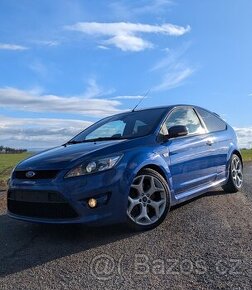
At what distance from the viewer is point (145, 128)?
627 cm

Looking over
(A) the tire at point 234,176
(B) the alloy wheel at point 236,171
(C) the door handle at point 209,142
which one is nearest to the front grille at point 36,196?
(C) the door handle at point 209,142

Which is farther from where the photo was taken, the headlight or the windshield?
the windshield

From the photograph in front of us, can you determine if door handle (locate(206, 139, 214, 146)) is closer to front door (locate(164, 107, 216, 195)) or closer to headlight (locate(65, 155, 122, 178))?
front door (locate(164, 107, 216, 195))

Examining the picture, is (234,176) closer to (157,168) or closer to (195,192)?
(195,192)

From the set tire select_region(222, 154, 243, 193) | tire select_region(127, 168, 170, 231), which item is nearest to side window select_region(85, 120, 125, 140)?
tire select_region(127, 168, 170, 231)

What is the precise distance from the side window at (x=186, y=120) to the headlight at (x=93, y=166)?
4.89 feet

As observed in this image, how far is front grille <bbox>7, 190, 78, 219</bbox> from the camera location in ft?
16.3

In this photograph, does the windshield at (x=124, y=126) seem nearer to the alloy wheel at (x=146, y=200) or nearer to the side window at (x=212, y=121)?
the alloy wheel at (x=146, y=200)

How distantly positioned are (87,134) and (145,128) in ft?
3.70

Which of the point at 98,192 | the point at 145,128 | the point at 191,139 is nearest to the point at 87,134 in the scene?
the point at 145,128

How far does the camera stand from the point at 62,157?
17.4 ft

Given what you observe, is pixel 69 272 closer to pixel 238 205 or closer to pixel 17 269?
pixel 17 269

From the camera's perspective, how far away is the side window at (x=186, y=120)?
21.7 ft

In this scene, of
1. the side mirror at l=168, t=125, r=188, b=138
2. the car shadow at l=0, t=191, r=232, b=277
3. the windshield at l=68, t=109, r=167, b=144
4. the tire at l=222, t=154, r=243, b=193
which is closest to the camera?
the car shadow at l=0, t=191, r=232, b=277
